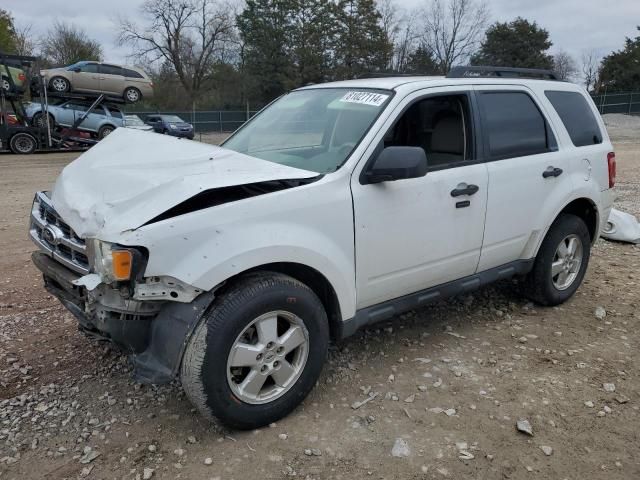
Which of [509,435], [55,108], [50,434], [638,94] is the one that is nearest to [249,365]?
[50,434]

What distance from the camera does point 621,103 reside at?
41.9 meters

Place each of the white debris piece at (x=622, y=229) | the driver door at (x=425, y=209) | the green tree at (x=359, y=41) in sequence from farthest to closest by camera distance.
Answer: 1. the green tree at (x=359, y=41)
2. the white debris piece at (x=622, y=229)
3. the driver door at (x=425, y=209)

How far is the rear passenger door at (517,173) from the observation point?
152 inches

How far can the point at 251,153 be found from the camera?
12.1 ft

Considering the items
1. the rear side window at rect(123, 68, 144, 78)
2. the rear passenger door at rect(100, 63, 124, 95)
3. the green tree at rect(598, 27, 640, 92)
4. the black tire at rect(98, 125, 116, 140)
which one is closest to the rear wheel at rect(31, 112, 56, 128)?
the black tire at rect(98, 125, 116, 140)

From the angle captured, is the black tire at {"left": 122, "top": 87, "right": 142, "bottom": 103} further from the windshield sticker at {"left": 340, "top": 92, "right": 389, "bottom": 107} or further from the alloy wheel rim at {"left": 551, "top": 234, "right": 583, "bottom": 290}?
the alloy wheel rim at {"left": 551, "top": 234, "right": 583, "bottom": 290}

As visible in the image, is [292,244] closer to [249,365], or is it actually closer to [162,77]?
[249,365]

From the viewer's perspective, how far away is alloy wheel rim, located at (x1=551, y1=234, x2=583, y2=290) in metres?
4.55

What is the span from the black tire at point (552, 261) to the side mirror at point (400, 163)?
1.88 metres

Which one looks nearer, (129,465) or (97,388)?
(129,465)

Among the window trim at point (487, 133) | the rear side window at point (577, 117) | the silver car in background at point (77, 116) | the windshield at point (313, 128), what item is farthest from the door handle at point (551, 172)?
the silver car in background at point (77, 116)

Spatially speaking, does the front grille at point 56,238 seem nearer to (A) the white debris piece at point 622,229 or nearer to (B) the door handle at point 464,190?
(B) the door handle at point 464,190

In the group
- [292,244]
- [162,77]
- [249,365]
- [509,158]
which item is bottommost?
[249,365]

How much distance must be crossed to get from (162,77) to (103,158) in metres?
52.7
